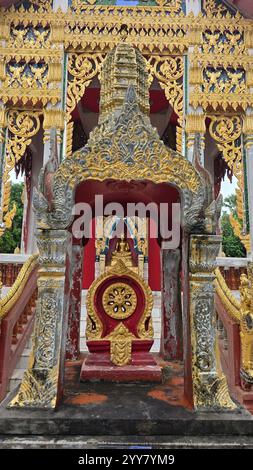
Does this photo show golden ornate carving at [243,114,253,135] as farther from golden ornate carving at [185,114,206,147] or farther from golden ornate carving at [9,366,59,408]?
golden ornate carving at [9,366,59,408]

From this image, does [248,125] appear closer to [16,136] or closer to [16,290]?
[16,136]

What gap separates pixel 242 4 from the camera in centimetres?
943

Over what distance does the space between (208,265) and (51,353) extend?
163 cm

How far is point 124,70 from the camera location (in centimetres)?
417

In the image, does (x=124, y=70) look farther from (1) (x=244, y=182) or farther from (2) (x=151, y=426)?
(1) (x=244, y=182)

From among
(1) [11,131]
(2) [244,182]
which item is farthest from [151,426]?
(1) [11,131]

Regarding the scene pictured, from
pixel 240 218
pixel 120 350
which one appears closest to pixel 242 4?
pixel 240 218

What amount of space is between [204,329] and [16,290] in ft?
10.9

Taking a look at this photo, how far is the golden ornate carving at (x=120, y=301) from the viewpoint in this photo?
4.68 meters

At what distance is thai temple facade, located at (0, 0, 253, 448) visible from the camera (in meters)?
3.19

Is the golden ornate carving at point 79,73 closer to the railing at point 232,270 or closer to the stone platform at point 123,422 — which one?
the railing at point 232,270

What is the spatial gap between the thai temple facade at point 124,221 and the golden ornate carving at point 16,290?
0.09ft

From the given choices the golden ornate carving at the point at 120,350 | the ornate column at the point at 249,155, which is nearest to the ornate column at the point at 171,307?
the golden ornate carving at the point at 120,350
